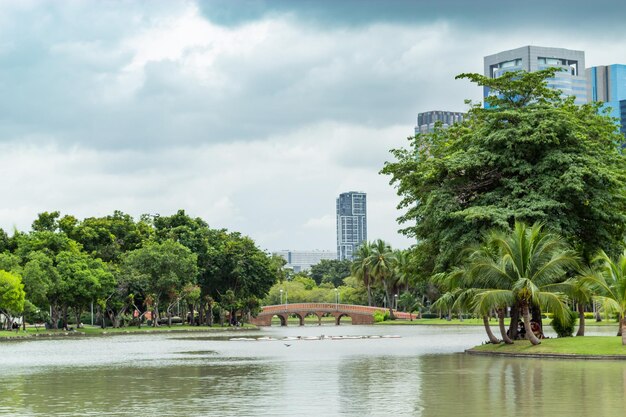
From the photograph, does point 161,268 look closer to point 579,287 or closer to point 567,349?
point 567,349

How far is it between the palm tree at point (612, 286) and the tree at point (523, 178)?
12.0 ft

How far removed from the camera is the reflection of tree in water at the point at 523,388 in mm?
21281

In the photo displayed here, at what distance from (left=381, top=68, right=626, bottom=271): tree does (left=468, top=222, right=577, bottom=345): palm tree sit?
2.00 metres

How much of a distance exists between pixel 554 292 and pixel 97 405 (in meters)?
23.5

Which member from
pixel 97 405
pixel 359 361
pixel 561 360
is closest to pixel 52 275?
pixel 359 361

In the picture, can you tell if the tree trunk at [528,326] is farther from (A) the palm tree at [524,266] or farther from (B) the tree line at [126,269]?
(B) the tree line at [126,269]

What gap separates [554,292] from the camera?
40844 millimetres

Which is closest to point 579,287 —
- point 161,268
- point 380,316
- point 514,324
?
point 514,324

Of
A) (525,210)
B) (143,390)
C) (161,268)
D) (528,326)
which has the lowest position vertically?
(143,390)

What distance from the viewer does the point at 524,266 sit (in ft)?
131

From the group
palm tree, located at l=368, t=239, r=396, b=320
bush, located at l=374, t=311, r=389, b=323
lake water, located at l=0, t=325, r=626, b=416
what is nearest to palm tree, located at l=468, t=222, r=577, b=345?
lake water, located at l=0, t=325, r=626, b=416

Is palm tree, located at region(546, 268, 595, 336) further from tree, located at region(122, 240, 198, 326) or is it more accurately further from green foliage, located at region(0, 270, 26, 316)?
tree, located at region(122, 240, 198, 326)

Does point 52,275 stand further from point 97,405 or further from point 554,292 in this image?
point 97,405

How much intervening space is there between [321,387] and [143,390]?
17.9 ft
